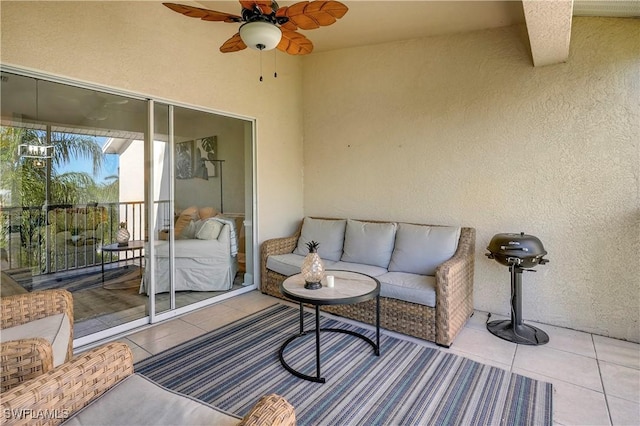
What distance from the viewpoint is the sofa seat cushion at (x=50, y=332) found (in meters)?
1.64

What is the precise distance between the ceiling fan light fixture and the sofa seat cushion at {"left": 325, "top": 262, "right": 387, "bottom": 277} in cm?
216

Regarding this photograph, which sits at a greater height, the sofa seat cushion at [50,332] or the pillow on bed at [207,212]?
the pillow on bed at [207,212]

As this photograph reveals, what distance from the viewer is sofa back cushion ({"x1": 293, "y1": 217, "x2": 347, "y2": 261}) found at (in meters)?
3.84

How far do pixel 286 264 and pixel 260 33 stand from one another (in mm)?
A: 2420

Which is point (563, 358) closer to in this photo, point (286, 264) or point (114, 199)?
point (286, 264)

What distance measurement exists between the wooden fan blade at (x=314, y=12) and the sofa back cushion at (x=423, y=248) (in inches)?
87.9

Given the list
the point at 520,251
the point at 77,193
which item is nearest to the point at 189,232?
the point at 77,193

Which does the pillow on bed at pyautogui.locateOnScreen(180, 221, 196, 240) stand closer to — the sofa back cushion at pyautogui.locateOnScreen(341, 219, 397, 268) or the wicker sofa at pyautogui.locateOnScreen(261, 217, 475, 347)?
the wicker sofa at pyautogui.locateOnScreen(261, 217, 475, 347)

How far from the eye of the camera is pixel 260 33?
6.11ft

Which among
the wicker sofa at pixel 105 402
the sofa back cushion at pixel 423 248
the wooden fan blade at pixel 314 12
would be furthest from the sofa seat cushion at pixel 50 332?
the sofa back cushion at pixel 423 248

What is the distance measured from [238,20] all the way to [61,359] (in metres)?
2.23

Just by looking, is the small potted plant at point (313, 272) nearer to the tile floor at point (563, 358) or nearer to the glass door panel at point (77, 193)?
the tile floor at point (563, 358)

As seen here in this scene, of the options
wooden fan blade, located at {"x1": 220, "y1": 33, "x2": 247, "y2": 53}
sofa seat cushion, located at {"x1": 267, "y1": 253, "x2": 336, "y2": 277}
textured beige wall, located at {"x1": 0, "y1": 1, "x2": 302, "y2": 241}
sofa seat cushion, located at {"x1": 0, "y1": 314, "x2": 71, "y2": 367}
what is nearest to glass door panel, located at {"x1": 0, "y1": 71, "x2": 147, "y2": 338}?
textured beige wall, located at {"x1": 0, "y1": 1, "x2": 302, "y2": 241}

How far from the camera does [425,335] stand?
266 centimetres
